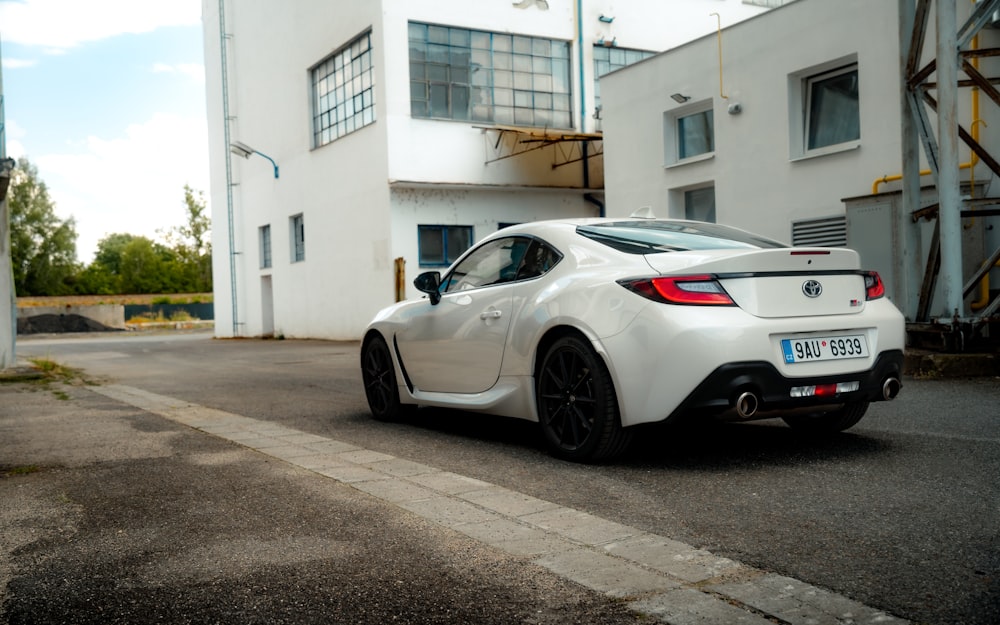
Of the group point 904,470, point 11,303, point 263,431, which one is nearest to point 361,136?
point 11,303

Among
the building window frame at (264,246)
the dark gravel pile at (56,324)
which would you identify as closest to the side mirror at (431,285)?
the building window frame at (264,246)

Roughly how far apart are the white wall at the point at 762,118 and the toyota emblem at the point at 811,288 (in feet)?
28.9

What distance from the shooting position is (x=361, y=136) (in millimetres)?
24625

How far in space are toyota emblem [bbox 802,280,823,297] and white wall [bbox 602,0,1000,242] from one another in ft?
28.9

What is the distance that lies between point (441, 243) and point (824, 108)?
1125cm

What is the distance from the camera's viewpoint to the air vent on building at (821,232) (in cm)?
1508

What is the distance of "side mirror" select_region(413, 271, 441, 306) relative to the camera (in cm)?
692

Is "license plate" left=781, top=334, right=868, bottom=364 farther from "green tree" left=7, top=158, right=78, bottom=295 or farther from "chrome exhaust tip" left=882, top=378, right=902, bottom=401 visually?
"green tree" left=7, top=158, right=78, bottom=295

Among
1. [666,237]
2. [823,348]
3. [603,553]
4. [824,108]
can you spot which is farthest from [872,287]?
[824,108]

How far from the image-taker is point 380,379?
7.70 metres

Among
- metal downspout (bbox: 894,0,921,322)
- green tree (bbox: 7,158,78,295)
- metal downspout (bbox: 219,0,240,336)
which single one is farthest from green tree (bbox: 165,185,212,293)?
metal downspout (bbox: 894,0,921,322)

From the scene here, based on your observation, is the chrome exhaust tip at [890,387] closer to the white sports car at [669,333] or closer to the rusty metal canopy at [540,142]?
the white sports car at [669,333]

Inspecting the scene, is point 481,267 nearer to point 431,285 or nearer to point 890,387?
point 431,285

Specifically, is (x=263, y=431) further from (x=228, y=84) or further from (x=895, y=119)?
(x=228, y=84)
